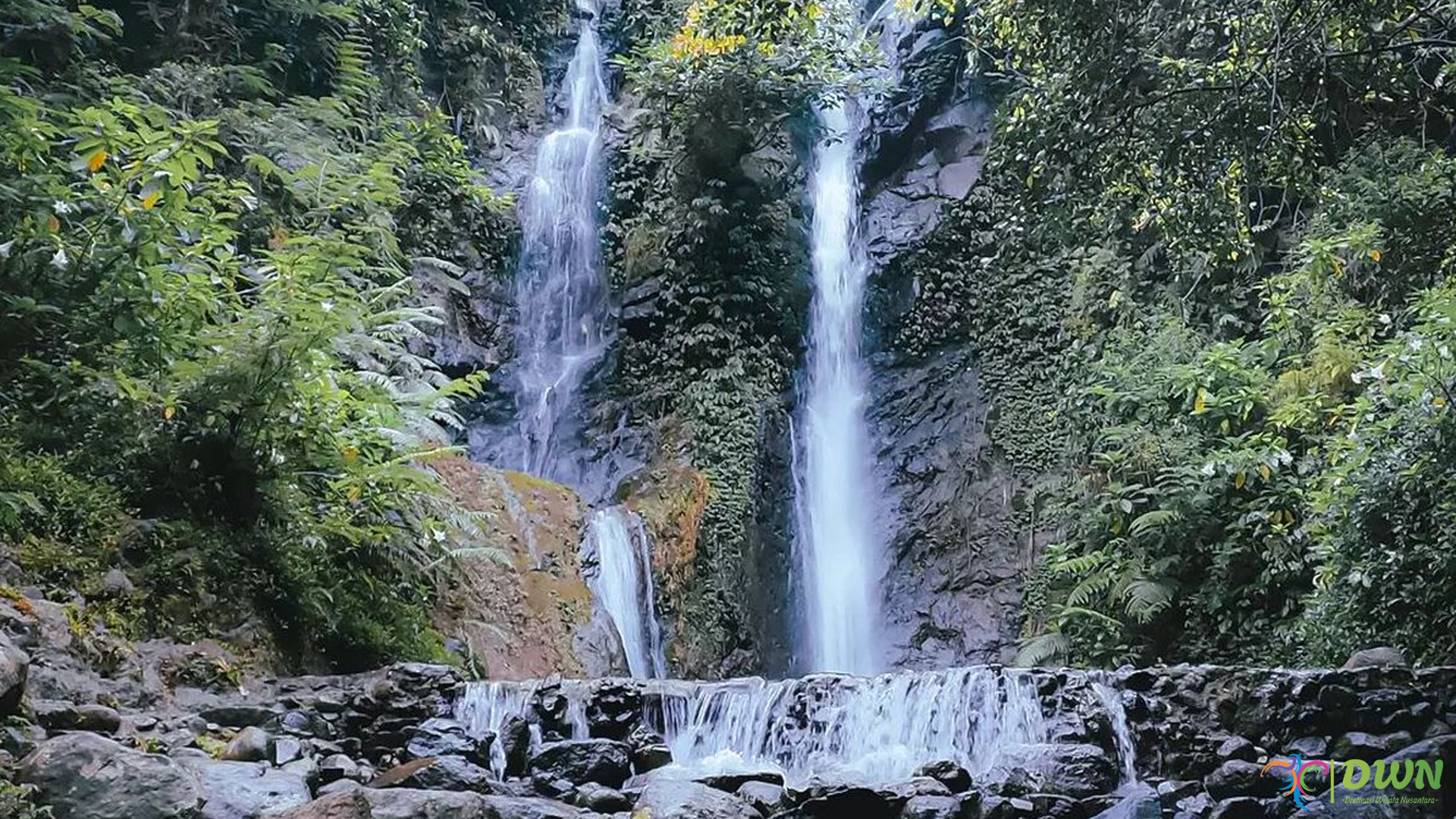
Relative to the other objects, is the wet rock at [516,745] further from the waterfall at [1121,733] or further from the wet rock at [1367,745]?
the wet rock at [1367,745]

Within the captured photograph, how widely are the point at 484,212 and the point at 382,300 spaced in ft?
21.6

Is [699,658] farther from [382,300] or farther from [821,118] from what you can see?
[821,118]

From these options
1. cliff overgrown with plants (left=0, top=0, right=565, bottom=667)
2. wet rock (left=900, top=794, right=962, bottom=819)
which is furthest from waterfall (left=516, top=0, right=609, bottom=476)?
wet rock (left=900, top=794, right=962, bottom=819)

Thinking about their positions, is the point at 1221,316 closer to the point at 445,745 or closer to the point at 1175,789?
the point at 1175,789

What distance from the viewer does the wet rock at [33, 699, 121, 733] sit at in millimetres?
3746

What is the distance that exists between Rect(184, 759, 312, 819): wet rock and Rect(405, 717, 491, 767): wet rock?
3.49ft

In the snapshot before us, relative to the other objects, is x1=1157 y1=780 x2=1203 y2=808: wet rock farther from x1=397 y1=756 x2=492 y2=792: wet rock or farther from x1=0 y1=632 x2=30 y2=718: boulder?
x1=0 y1=632 x2=30 y2=718: boulder

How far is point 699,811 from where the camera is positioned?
424 cm

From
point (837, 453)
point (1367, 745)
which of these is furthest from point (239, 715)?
point (837, 453)

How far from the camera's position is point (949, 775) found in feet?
15.8

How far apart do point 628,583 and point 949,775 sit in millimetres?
5891

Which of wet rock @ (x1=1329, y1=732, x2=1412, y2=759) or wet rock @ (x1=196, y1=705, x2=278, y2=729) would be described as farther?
wet rock @ (x1=1329, y1=732, x2=1412, y2=759)

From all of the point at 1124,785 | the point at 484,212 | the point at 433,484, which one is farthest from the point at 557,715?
the point at 484,212

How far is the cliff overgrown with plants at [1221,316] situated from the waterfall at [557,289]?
427 centimetres
